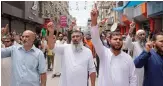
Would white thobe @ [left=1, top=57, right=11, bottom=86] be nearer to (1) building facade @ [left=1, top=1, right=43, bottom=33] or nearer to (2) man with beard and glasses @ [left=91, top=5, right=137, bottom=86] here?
(2) man with beard and glasses @ [left=91, top=5, right=137, bottom=86]

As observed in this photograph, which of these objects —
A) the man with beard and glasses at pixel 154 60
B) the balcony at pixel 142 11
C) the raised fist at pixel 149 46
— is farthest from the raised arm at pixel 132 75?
the balcony at pixel 142 11

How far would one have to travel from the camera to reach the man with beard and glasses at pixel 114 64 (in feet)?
16.7

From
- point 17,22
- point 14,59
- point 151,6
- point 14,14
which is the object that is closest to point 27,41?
point 14,59

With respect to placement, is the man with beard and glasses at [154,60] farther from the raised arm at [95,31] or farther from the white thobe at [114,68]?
the raised arm at [95,31]

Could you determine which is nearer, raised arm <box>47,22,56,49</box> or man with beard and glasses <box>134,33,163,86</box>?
man with beard and glasses <box>134,33,163,86</box>

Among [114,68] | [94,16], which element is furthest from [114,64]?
[94,16]

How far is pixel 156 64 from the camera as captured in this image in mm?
5215

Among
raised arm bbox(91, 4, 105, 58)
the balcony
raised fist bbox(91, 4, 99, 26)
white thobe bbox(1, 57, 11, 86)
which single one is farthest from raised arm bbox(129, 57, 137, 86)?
the balcony

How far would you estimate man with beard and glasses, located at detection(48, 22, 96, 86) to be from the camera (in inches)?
249

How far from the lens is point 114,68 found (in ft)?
16.8

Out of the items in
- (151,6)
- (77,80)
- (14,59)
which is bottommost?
(77,80)

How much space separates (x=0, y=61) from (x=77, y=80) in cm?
132

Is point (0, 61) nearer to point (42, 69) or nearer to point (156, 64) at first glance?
point (42, 69)

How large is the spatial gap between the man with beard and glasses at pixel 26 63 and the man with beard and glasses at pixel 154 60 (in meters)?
1.53
